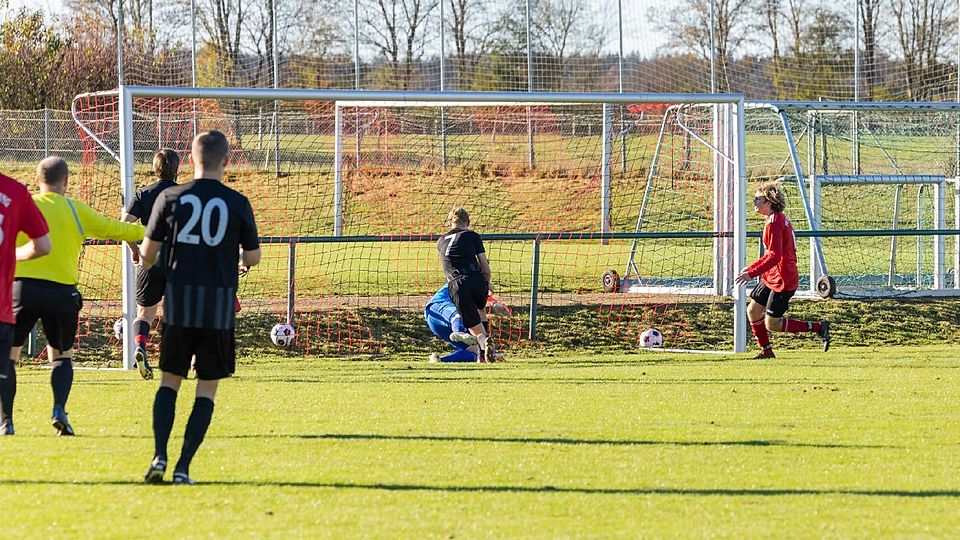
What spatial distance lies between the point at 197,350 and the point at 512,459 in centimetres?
187

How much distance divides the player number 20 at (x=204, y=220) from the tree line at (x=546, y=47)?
23056 millimetres

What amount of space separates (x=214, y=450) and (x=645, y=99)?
27.0 feet

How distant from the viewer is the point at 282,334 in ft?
48.3

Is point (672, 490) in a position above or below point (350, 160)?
below

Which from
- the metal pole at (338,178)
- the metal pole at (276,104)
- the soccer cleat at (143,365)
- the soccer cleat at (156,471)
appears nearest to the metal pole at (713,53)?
the metal pole at (276,104)

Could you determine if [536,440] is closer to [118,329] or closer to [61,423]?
[61,423]

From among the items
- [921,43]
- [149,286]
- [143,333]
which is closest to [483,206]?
[921,43]

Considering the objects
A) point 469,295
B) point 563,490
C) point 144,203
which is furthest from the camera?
point 469,295

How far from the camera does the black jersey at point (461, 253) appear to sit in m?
13.6

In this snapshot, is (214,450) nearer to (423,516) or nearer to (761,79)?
(423,516)

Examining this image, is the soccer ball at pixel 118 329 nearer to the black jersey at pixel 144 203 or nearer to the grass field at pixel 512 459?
the grass field at pixel 512 459

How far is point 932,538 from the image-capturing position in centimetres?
539

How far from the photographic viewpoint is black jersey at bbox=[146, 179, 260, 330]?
6520 millimetres

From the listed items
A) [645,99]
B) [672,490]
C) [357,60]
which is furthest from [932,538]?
[357,60]
